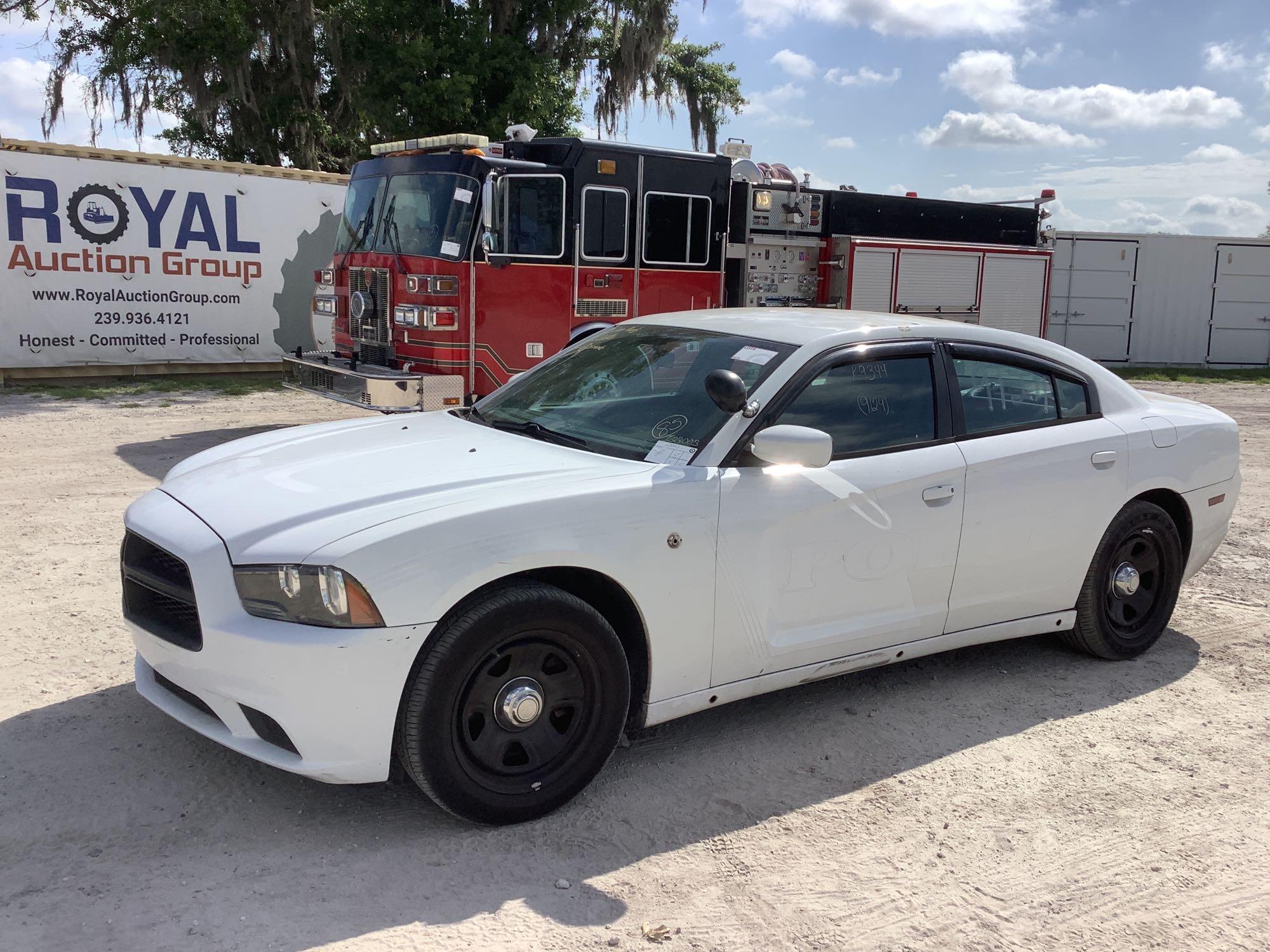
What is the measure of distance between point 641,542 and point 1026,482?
189 cm

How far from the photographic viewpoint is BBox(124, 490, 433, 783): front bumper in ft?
10.4

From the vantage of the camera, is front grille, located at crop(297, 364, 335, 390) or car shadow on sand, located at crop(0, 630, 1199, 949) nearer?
car shadow on sand, located at crop(0, 630, 1199, 949)

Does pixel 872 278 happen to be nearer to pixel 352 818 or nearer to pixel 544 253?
pixel 544 253

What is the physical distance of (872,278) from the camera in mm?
12133

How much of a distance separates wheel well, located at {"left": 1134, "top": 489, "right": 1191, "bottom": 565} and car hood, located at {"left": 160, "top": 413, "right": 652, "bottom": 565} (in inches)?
108

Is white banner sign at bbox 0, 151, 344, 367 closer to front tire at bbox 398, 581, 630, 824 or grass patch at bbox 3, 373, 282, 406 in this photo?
grass patch at bbox 3, 373, 282, 406

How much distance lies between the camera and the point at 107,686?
443 centimetres

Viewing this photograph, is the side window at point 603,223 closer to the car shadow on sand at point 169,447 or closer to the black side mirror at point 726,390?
the car shadow on sand at point 169,447

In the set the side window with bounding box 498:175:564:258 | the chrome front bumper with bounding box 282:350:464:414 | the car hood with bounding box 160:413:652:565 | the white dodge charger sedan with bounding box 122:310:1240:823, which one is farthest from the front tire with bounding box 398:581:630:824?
the side window with bounding box 498:175:564:258

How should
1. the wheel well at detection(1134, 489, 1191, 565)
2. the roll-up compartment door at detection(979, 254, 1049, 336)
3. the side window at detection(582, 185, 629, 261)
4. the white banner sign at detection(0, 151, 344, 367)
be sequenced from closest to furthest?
the wheel well at detection(1134, 489, 1191, 565) → the side window at detection(582, 185, 629, 261) → the roll-up compartment door at detection(979, 254, 1049, 336) → the white banner sign at detection(0, 151, 344, 367)

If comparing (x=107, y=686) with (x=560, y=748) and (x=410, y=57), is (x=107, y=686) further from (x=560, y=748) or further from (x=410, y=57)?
(x=410, y=57)

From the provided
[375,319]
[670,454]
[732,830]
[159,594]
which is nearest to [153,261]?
[375,319]

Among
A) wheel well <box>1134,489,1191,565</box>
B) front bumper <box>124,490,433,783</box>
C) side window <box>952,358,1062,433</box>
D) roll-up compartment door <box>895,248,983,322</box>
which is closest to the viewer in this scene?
front bumper <box>124,490,433,783</box>

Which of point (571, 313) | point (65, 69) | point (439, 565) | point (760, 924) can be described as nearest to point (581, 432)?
point (439, 565)
